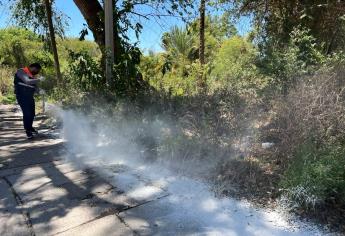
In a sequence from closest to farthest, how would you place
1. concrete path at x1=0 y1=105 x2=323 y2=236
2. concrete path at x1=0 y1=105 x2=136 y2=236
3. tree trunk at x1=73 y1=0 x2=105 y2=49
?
1. concrete path at x1=0 y1=105 x2=323 y2=236
2. concrete path at x1=0 y1=105 x2=136 y2=236
3. tree trunk at x1=73 y1=0 x2=105 y2=49

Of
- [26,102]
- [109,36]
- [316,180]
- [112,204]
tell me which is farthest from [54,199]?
[109,36]

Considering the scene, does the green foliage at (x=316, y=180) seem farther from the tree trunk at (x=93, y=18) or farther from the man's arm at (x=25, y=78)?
the tree trunk at (x=93, y=18)

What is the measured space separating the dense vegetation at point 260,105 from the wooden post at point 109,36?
19 centimetres

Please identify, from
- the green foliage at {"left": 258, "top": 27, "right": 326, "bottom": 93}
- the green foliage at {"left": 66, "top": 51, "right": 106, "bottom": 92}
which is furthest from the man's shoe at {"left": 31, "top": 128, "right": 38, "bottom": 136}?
the green foliage at {"left": 258, "top": 27, "right": 326, "bottom": 93}

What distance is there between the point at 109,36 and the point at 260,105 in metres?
3.97

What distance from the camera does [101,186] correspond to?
4.71 m

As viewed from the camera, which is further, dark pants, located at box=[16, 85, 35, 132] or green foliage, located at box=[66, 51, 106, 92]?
green foliage, located at box=[66, 51, 106, 92]

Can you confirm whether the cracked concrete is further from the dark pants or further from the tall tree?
the tall tree

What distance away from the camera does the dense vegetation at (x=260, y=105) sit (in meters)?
3.82

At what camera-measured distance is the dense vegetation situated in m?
3.82

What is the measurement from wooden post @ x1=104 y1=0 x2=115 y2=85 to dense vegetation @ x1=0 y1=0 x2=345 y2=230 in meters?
0.19

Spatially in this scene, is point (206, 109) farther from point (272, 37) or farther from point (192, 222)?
point (272, 37)

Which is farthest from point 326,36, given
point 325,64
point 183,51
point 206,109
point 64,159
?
point 183,51

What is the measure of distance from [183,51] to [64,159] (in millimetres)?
14164
